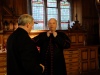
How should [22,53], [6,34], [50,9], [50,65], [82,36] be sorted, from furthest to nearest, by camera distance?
1. [50,9]
2. [82,36]
3. [6,34]
4. [50,65]
5. [22,53]

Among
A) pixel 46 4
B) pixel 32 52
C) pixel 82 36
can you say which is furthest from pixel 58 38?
pixel 46 4

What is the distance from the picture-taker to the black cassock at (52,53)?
2.88 meters

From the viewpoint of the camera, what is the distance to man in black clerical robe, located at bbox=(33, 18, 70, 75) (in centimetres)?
288

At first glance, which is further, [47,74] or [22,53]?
[47,74]

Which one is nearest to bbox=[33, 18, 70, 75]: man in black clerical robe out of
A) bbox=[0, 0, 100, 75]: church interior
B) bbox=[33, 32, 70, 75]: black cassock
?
bbox=[33, 32, 70, 75]: black cassock

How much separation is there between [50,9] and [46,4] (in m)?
0.20

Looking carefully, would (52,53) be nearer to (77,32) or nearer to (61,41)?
(61,41)

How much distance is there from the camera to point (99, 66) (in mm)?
6316

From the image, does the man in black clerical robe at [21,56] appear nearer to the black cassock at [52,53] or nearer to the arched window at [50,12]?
the black cassock at [52,53]

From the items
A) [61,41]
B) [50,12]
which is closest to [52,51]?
[61,41]

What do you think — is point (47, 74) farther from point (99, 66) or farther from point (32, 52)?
point (99, 66)

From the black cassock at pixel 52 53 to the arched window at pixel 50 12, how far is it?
3377mm

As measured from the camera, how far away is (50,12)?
261 inches

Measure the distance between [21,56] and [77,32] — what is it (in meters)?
4.21
